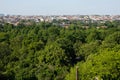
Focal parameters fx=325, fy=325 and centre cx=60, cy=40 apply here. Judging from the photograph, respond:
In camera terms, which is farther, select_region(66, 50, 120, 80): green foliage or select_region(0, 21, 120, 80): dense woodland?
select_region(0, 21, 120, 80): dense woodland

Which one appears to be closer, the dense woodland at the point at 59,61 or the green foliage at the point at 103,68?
the green foliage at the point at 103,68

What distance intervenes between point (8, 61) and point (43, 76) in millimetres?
7834

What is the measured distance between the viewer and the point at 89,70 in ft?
68.8

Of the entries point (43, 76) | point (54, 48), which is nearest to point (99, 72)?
point (43, 76)

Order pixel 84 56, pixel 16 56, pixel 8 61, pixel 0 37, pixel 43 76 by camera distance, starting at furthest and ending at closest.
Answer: pixel 0 37 → pixel 84 56 → pixel 16 56 → pixel 8 61 → pixel 43 76

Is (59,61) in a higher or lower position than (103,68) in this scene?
lower

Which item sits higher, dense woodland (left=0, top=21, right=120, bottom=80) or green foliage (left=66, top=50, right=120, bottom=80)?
green foliage (left=66, top=50, right=120, bottom=80)

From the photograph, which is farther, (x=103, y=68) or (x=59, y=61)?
(x=59, y=61)

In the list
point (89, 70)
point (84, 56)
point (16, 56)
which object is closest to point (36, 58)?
point (16, 56)

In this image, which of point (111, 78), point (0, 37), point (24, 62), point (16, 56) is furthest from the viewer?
point (0, 37)

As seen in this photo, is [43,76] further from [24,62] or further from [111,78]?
[111,78]

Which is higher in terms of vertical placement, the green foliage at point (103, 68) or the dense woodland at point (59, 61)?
the green foliage at point (103, 68)

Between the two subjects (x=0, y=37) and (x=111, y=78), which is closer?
(x=111, y=78)

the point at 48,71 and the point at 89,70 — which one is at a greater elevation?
the point at 89,70
